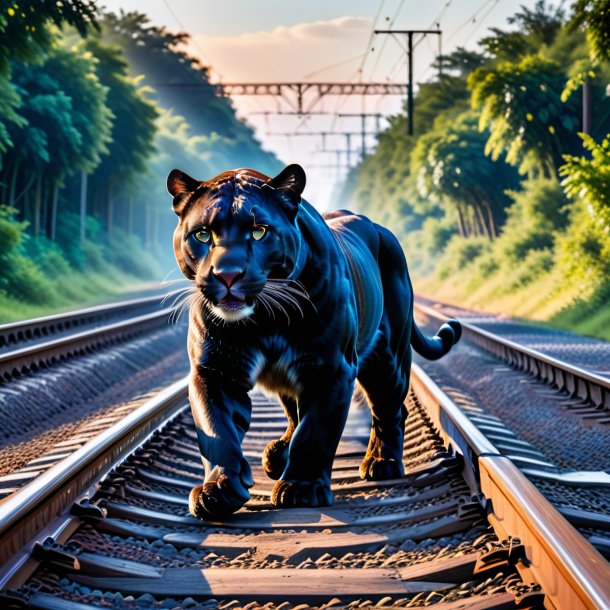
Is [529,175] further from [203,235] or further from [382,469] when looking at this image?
[203,235]

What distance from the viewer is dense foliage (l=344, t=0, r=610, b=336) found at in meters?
19.6

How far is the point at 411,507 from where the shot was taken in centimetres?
449

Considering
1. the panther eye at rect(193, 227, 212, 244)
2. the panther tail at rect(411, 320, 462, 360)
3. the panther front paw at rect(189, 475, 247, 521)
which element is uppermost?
the panther eye at rect(193, 227, 212, 244)

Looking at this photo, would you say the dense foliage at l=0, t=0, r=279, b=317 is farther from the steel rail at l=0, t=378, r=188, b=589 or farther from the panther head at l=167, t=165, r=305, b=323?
the panther head at l=167, t=165, r=305, b=323

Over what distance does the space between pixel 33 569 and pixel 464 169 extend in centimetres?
3516

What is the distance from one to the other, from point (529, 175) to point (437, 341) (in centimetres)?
2720

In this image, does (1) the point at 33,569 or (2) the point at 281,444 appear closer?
(1) the point at 33,569

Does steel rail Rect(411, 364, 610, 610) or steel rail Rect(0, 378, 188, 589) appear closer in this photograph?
steel rail Rect(411, 364, 610, 610)

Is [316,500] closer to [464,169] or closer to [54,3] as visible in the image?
[54,3]

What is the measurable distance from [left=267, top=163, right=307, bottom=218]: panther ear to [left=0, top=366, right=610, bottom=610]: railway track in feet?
4.26

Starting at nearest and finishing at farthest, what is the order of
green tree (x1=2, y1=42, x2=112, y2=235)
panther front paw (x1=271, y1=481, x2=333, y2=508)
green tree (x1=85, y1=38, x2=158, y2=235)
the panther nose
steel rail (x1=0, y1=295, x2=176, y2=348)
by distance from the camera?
1. the panther nose
2. panther front paw (x1=271, y1=481, x2=333, y2=508)
3. steel rail (x1=0, y1=295, x2=176, y2=348)
4. green tree (x1=2, y1=42, x2=112, y2=235)
5. green tree (x1=85, y1=38, x2=158, y2=235)

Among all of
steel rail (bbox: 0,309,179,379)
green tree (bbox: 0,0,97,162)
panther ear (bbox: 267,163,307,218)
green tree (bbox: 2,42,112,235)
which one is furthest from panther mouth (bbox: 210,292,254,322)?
green tree (bbox: 2,42,112,235)

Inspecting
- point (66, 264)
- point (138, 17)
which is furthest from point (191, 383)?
point (138, 17)

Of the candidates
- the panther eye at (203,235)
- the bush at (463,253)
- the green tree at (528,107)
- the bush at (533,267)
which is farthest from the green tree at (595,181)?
the bush at (463,253)
